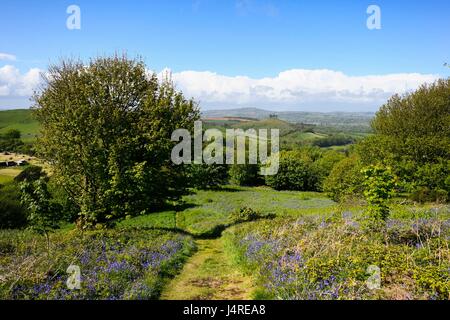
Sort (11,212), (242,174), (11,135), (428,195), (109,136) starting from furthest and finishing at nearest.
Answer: (11,135), (242,174), (428,195), (11,212), (109,136)

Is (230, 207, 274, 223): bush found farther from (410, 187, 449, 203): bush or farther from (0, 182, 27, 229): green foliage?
(0, 182, 27, 229): green foliage

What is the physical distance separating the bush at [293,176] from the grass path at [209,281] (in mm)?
71327

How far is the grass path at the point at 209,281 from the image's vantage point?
41.2 ft

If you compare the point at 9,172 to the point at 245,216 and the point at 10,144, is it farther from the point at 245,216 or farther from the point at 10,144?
the point at 245,216

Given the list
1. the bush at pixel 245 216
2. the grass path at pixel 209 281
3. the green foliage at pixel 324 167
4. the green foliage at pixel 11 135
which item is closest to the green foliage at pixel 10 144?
the green foliage at pixel 11 135

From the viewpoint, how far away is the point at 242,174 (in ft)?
300

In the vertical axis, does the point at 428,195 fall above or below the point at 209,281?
below

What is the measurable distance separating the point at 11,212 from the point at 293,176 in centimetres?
6469

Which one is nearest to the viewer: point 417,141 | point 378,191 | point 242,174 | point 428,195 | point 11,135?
point 378,191

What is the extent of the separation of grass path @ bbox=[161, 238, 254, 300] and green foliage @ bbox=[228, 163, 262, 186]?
237 feet

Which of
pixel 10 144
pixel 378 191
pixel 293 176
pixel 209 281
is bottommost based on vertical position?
pixel 293 176

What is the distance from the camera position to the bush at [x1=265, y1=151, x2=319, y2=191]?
89.2 metres

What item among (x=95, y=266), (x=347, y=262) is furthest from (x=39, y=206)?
(x=347, y=262)

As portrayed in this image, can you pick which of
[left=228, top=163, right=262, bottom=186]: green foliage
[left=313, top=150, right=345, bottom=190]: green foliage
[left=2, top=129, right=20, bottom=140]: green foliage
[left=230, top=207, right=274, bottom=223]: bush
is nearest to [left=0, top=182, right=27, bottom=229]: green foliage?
[left=230, top=207, right=274, bottom=223]: bush
